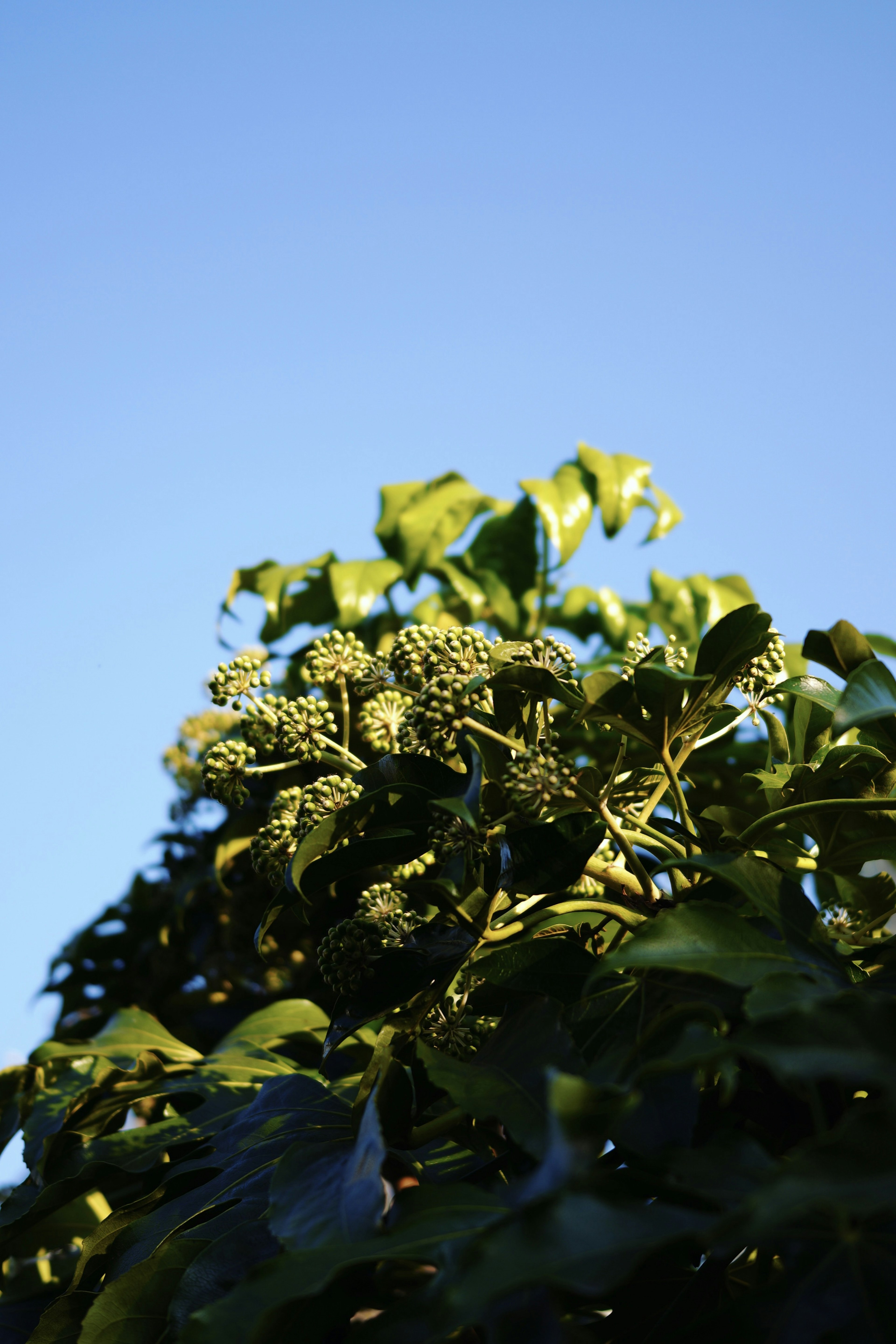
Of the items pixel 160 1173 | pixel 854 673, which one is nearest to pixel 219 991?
pixel 160 1173

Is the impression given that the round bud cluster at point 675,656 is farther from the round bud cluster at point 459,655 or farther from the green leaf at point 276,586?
the green leaf at point 276,586

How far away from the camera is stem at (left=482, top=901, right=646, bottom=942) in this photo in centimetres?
81

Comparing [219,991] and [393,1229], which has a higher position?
[219,991]

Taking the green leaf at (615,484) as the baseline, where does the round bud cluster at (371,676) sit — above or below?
below

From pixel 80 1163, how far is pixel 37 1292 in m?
0.18

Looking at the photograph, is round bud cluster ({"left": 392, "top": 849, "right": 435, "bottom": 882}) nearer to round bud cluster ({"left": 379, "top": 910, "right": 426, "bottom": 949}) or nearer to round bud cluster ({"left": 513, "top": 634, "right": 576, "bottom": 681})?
round bud cluster ({"left": 379, "top": 910, "right": 426, "bottom": 949})

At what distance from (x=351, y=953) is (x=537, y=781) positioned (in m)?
0.23

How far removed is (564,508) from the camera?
2.32m

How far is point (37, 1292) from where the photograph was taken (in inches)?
47.4

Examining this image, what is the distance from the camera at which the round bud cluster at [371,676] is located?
0.98 meters

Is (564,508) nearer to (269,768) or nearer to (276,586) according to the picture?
(276,586)

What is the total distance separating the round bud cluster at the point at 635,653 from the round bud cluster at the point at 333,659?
0.88 ft

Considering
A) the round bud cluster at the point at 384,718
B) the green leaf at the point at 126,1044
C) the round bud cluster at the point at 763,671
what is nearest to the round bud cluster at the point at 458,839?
the round bud cluster at the point at 384,718

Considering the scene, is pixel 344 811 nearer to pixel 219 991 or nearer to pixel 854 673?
pixel 854 673
